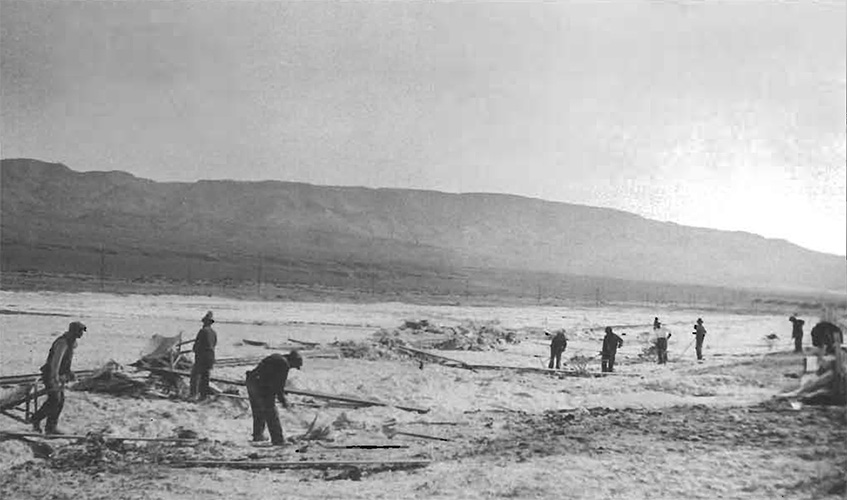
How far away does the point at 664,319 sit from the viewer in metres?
7.93

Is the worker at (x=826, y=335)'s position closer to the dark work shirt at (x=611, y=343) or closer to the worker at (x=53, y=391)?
the dark work shirt at (x=611, y=343)

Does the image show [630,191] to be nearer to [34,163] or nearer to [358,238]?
[34,163]

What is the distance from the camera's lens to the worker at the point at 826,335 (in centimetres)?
694

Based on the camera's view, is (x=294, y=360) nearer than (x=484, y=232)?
Yes

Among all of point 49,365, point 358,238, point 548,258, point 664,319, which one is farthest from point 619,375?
point 358,238

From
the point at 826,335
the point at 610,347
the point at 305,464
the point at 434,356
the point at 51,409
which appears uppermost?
the point at 826,335

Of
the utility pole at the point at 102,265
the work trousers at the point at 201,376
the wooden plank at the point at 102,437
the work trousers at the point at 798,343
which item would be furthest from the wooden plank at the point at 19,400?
the work trousers at the point at 798,343

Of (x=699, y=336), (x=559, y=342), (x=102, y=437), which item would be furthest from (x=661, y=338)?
(x=102, y=437)

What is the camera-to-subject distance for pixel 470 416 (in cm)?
662

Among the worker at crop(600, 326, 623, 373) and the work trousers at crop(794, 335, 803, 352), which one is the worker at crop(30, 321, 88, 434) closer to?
the worker at crop(600, 326, 623, 373)

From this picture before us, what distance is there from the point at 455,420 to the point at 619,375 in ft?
8.90

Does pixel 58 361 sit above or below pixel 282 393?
above

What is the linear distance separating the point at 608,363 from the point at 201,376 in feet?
15.6

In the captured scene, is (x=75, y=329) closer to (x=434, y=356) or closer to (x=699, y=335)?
(x=434, y=356)
